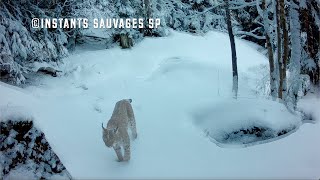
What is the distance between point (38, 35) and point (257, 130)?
712cm

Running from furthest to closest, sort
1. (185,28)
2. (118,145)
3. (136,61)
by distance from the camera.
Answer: (185,28) → (136,61) → (118,145)

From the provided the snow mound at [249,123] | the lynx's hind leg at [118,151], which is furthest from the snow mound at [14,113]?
the snow mound at [249,123]

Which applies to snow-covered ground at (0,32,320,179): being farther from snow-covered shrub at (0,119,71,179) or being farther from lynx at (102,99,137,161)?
snow-covered shrub at (0,119,71,179)

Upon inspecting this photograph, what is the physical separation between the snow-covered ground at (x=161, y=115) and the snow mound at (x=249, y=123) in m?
0.03

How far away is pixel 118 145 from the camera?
6.70m

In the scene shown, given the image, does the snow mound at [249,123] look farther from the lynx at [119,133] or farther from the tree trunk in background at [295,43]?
the lynx at [119,133]

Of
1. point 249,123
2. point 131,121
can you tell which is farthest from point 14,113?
point 249,123

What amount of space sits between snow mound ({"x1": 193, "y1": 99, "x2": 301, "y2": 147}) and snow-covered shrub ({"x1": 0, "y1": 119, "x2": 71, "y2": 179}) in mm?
3836

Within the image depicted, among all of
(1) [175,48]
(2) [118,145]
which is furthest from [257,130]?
(1) [175,48]

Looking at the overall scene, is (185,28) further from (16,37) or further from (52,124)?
(52,124)

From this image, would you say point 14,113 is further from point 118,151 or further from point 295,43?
point 295,43

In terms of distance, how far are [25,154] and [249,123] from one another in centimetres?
493

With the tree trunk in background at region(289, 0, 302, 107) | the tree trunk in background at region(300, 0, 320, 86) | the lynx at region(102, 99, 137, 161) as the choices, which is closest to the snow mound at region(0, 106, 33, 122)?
the lynx at region(102, 99, 137, 161)

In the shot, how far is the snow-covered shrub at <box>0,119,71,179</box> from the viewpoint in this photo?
5.37 meters
